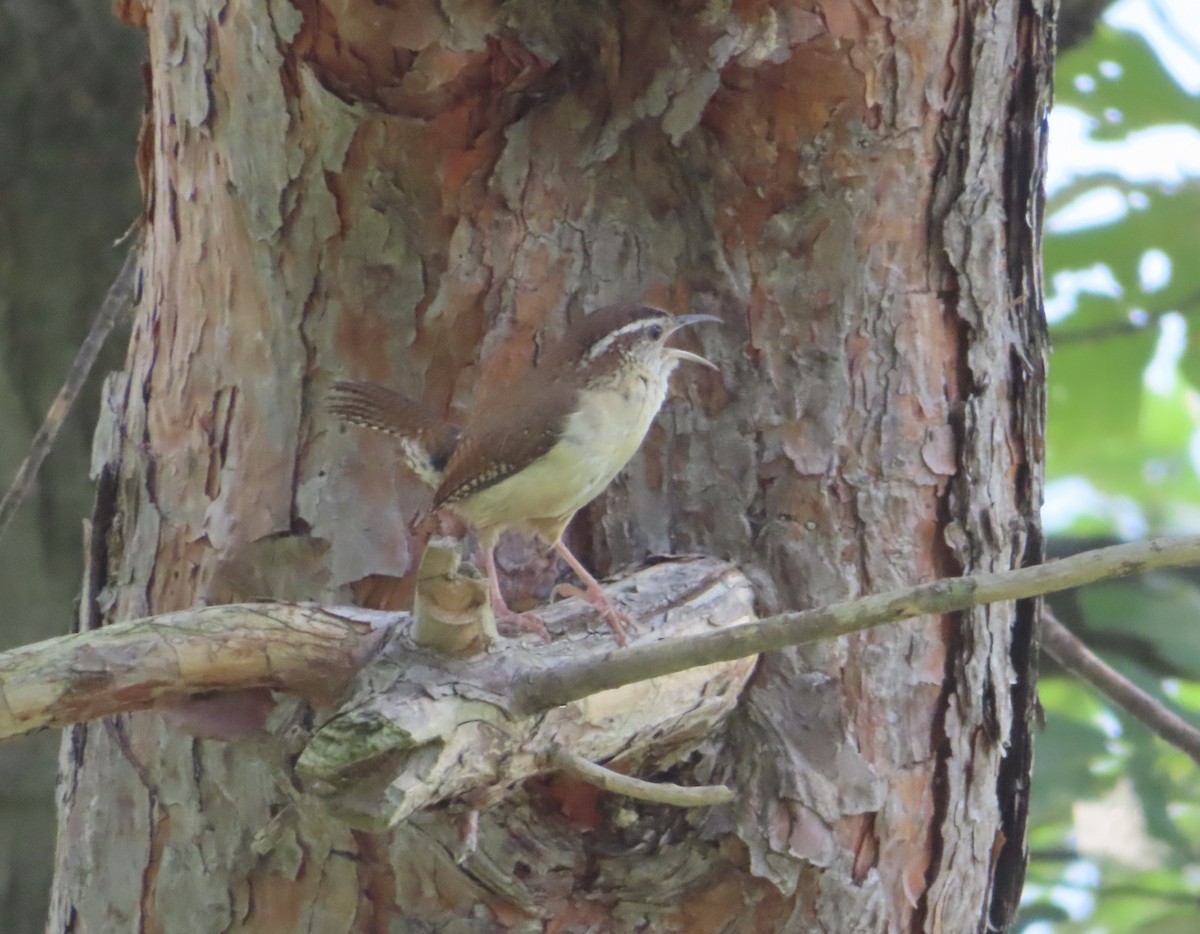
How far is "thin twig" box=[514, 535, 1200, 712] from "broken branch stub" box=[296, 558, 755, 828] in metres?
0.15

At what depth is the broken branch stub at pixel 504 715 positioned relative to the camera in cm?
173

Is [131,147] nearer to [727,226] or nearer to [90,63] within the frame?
[90,63]

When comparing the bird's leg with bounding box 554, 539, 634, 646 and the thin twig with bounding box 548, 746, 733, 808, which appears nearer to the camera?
the thin twig with bounding box 548, 746, 733, 808

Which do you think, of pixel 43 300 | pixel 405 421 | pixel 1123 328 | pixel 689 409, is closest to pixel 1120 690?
pixel 689 409

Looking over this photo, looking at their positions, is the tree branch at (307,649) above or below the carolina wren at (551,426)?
below

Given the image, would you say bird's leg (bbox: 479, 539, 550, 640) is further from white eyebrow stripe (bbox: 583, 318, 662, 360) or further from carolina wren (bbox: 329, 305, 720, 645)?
white eyebrow stripe (bbox: 583, 318, 662, 360)

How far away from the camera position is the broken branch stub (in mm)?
1734

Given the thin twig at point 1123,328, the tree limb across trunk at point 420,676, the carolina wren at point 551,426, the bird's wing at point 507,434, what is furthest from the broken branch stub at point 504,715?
the thin twig at point 1123,328

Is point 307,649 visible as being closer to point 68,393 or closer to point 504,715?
point 504,715

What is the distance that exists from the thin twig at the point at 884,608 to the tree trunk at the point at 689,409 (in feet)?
2.45

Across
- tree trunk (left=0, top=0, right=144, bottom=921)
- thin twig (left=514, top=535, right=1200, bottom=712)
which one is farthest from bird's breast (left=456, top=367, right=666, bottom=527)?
tree trunk (left=0, top=0, right=144, bottom=921)

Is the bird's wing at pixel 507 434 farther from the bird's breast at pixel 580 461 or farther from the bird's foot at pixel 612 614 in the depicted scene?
the bird's foot at pixel 612 614

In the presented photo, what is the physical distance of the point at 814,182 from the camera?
2.56m

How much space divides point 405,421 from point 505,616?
41 centimetres
